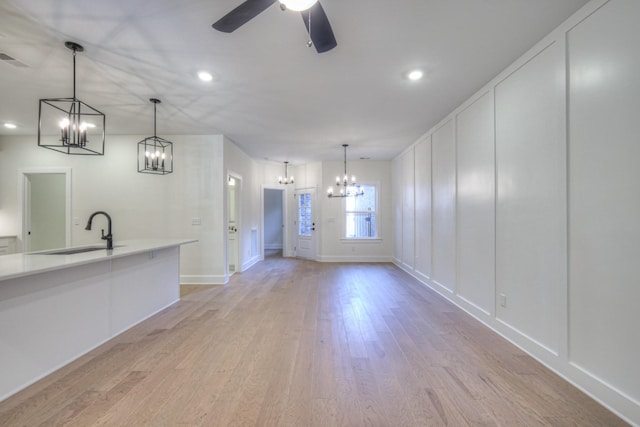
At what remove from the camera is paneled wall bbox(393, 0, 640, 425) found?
5.36 ft

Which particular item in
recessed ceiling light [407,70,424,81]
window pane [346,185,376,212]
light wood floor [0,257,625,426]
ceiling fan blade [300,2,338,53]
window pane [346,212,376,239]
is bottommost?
light wood floor [0,257,625,426]

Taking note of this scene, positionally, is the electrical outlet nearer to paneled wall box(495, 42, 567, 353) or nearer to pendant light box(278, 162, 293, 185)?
paneled wall box(495, 42, 567, 353)

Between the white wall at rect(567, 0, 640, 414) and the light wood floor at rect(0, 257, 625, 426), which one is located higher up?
the white wall at rect(567, 0, 640, 414)

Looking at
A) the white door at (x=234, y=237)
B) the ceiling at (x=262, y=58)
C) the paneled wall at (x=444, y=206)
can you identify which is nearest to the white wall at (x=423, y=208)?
the paneled wall at (x=444, y=206)

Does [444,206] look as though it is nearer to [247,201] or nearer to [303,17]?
[303,17]

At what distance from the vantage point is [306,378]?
2.02 meters

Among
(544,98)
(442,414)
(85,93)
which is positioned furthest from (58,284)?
(544,98)

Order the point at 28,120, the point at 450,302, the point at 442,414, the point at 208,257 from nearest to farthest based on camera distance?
the point at 442,414
the point at 450,302
the point at 28,120
the point at 208,257

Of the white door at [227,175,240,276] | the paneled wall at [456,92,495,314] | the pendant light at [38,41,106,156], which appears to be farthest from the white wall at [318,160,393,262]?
the pendant light at [38,41,106,156]

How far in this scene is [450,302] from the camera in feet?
12.4

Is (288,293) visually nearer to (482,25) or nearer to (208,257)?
(208,257)

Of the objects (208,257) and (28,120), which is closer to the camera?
(28,120)

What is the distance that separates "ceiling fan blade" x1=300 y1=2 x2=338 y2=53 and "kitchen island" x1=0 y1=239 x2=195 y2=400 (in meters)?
2.41

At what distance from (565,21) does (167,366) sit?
4.19m
